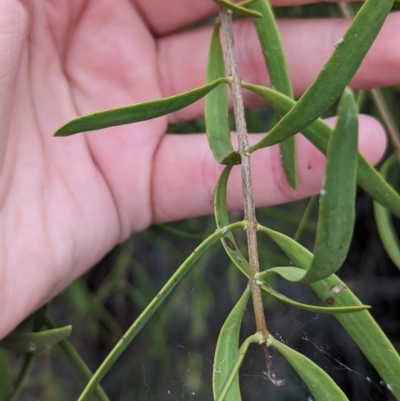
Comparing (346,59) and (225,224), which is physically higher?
(346,59)

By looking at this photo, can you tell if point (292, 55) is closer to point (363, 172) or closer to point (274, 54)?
point (274, 54)

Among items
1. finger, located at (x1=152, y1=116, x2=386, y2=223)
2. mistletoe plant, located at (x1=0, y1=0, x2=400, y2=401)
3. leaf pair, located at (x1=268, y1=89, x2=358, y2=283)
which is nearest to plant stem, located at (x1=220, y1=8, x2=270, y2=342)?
mistletoe plant, located at (x1=0, y1=0, x2=400, y2=401)

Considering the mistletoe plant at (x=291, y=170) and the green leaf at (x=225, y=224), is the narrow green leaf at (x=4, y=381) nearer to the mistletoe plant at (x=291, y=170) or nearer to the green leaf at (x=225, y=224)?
the mistletoe plant at (x=291, y=170)

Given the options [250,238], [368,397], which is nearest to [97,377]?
[250,238]

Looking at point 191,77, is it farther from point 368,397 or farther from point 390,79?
point 368,397

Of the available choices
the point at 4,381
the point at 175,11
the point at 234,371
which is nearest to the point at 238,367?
the point at 234,371

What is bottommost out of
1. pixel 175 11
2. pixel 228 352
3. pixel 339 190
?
pixel 228 352

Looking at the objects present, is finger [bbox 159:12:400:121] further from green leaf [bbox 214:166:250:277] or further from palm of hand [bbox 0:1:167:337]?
green leaf [bbox 214:166:250:277]
